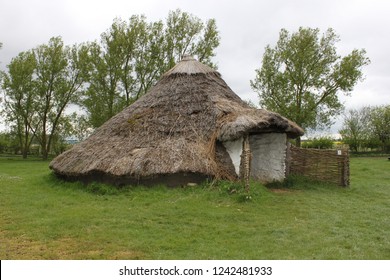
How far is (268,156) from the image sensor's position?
12016 mm

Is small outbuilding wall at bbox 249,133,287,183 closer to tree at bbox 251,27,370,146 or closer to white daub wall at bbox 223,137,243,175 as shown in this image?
white daub wall at bbox 223,137,243,175

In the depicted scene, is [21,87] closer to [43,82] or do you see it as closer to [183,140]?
[43,82]

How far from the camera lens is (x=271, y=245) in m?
5.78

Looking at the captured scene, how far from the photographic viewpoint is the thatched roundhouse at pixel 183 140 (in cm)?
1002

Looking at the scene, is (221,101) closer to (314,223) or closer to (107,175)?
(107,175)

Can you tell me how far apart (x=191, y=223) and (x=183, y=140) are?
4.03 meters

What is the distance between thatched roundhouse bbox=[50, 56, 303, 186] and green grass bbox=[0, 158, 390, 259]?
494mm

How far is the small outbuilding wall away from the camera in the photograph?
Answer: 1166cm

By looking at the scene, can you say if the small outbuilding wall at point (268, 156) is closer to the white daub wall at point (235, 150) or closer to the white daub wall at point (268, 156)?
the white daub wall at point (268, 156)

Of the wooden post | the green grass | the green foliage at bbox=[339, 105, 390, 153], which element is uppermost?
the green foliage at bbox=[339, 105, 390, 153]

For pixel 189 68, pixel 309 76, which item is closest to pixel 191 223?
pixel 189 68

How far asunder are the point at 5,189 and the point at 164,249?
26.1 ft

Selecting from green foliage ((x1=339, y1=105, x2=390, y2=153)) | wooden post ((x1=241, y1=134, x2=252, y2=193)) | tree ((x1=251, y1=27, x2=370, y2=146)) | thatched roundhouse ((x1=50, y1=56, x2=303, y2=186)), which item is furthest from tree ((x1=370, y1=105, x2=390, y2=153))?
wooden post ((x1=241, y1=134, x2=252, y2=193))

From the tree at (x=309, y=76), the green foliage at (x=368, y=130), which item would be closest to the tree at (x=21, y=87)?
the tree at (x=309, y=76)
